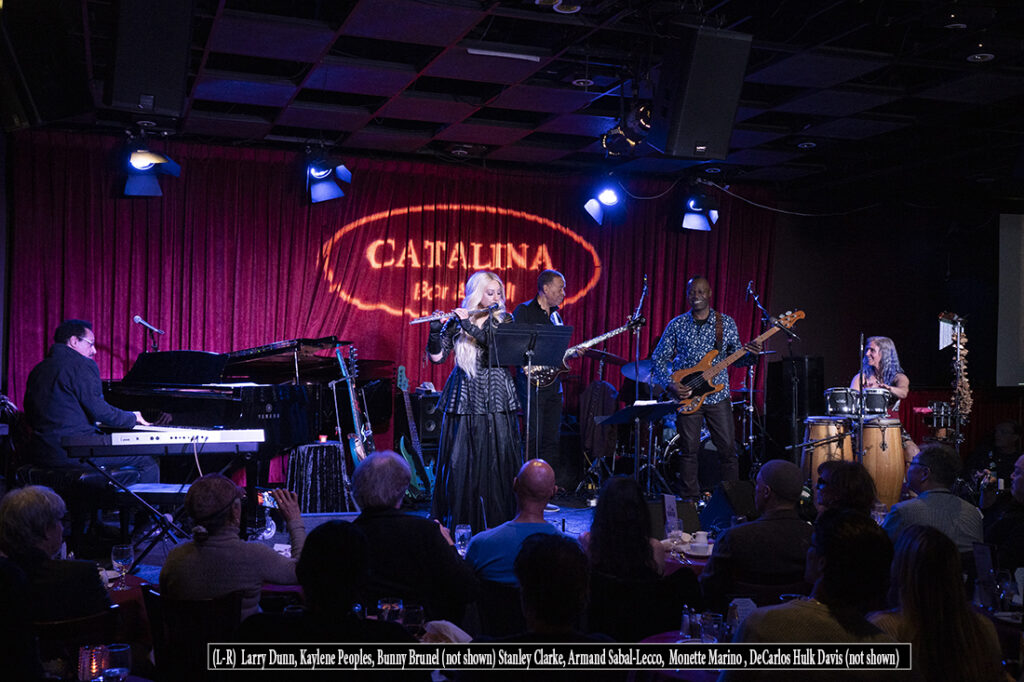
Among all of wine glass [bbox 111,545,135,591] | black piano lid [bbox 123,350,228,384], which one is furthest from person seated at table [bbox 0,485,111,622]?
black piano lid [bbox 123,350,228,384]

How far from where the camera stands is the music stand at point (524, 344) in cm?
585

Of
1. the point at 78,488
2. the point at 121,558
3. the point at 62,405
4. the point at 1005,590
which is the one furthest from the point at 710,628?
the point at 62,405

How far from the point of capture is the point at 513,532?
362 centimetres

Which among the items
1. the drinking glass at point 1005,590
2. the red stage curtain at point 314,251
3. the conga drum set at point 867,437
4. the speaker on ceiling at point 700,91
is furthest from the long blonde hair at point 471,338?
the conga drum set at point 867,437

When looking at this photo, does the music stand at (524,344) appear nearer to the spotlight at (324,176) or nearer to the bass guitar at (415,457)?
the bass guitar at (415,457)

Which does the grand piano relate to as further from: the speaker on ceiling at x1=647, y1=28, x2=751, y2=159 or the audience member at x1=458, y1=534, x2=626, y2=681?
the audience member at x1=458, y1=534, x2=626, y2=681

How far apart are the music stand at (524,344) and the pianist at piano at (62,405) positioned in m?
2.86

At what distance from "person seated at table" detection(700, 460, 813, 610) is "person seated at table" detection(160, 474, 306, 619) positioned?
168 cm

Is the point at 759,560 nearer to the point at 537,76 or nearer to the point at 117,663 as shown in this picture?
the point at 117,663

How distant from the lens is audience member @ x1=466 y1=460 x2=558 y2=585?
3.57m

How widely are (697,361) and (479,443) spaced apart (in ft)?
9.69

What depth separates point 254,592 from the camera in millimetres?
3234

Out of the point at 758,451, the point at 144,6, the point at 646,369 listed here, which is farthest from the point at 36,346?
the point at 758,451

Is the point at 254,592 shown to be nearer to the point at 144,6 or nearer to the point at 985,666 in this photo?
the point at 985,666
